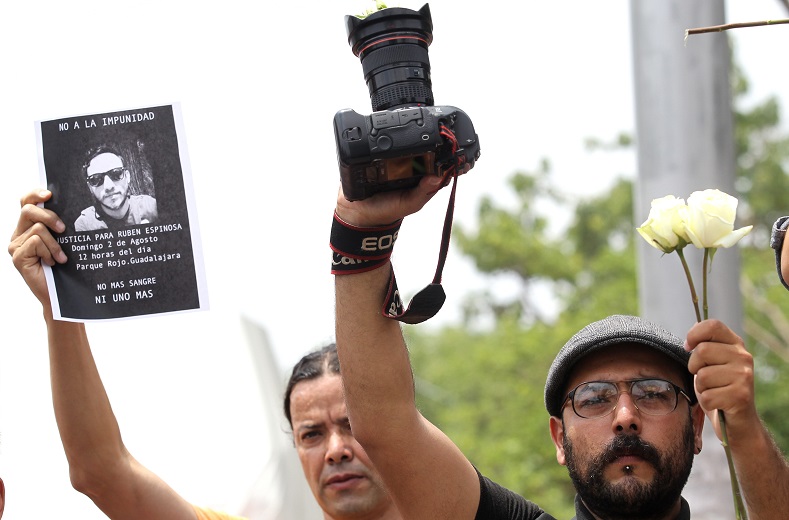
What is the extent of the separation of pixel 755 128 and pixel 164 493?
20.9 metres

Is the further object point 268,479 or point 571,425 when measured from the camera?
point 268,479

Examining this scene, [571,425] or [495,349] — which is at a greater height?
[571,425]

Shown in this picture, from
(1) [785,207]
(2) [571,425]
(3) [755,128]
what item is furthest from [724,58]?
(3) [755,128]

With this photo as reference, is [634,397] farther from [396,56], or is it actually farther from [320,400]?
[320,400]

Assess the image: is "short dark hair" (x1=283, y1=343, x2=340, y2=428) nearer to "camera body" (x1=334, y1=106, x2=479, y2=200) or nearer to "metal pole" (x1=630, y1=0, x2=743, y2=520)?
"camera body" (x1=334, y1=106, x2=479, y2=200)

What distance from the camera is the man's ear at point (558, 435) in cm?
272

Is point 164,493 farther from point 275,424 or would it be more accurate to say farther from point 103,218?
point 275,424

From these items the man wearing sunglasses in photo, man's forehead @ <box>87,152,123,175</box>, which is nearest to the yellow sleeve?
the man wearing sunglasses in photo

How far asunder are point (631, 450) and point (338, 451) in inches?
39.1

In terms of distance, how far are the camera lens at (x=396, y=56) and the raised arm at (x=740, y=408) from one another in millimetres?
751

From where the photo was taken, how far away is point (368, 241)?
247 centimetres

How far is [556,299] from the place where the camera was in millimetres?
22922

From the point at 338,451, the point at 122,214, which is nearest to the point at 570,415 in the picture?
the point at 338,451

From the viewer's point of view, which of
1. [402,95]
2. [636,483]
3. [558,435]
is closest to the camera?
[402,95]
